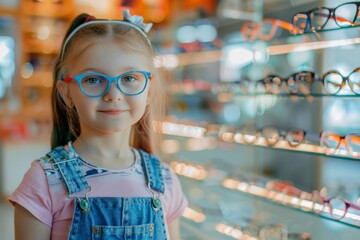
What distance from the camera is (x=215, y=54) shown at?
11.0ft

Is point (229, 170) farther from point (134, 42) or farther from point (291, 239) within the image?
point (134, 42)

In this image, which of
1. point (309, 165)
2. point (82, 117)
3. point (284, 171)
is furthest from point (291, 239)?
point (284, 171)

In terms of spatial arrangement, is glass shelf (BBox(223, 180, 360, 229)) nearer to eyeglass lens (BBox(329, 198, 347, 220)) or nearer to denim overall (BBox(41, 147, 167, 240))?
eyeglass lens (BBox(329, 198, 347, 220))

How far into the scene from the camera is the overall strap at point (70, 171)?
1.17 metres

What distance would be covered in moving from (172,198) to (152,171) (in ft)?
0.37

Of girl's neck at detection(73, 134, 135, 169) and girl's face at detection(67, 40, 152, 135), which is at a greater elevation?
girl's face at detection(67, 40, 152, 135)

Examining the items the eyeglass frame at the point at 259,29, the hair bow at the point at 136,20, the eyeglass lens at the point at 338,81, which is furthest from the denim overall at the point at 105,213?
the eyeglass frame at the point at 259,29

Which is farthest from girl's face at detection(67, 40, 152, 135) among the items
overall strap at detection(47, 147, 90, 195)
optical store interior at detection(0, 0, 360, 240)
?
optical store interior at detection(0, 0, 360, 240)

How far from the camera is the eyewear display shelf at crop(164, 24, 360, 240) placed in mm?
1891

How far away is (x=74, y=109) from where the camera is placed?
1328 mm

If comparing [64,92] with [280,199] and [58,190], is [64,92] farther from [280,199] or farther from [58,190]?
[280,199]

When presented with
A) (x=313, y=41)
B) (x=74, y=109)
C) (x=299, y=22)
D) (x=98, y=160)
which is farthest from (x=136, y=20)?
(x=313, y=41)

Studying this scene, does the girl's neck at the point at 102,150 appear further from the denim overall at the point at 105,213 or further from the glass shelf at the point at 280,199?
the glass shelf at the point at 280,199

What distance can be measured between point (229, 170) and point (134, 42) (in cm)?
181
